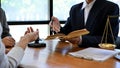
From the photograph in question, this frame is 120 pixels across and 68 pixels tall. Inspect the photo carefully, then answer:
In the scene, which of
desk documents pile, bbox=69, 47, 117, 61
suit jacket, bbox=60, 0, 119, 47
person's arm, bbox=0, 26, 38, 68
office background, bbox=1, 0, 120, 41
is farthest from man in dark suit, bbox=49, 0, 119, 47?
office background, bbox=1, 0, 120, 41

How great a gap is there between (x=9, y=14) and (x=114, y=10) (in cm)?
218

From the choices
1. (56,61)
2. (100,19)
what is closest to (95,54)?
(56,61)

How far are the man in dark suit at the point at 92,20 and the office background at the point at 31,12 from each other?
1.50 meters

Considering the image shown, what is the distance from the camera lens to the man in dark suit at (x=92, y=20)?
215cm

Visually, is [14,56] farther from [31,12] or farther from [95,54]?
[31,12]

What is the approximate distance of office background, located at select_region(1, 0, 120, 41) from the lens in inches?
157

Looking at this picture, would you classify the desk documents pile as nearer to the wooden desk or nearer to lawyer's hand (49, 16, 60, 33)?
the wooden desk

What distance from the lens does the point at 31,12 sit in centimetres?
410

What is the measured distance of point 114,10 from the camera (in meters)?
2.38

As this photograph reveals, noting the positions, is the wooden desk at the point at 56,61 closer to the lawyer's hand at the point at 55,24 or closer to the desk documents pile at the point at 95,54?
the desk documents pile at the point at 95,54

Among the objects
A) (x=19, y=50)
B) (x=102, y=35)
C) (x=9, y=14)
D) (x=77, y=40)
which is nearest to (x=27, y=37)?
(x=19, y=50)

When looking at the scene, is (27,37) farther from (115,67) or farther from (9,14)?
(9,14)

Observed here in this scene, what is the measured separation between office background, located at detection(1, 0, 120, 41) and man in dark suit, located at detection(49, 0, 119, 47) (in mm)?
1503

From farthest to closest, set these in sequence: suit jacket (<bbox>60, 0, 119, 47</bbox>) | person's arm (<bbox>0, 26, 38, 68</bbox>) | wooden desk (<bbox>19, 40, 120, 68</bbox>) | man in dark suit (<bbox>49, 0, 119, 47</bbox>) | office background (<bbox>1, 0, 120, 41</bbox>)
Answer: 1. office background (<bbox>1, 0, 120, 41</bbox>)
2. suit jacket (<bbox>60, 0, 119, 47</bbox>)
3. man in dark suit (<bbox>49, 0, 119, 47</bbox>)
4. wooden desk (<bbox>19, 40, 120, 68</bbox>)
5. person's arm (<bbox>0, 26, 38, 68</bbox>)
